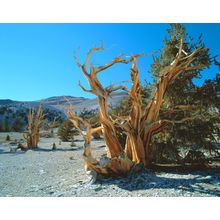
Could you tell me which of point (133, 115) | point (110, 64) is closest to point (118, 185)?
point (133, 115)

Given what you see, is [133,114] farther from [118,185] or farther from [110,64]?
[118,185]

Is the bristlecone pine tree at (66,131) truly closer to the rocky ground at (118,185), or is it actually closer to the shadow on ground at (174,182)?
the rocky ground at (118,185)

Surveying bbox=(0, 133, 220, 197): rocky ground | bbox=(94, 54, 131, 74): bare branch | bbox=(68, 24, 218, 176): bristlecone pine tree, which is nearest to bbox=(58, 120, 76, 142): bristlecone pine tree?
bbox=(0, 133, 220, 197): rocky ground

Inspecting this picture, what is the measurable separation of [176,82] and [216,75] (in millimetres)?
872

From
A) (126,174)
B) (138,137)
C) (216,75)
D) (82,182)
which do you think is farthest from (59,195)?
(216,75)

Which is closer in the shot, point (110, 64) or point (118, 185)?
point (118, 185)

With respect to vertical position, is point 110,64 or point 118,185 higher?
point 110,64

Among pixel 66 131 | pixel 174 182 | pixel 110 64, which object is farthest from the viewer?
pixel 66 131

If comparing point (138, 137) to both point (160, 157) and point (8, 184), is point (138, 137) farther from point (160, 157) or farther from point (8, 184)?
point (8, 184)

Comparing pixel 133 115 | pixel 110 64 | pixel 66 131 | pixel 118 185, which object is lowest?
pixel 118 185

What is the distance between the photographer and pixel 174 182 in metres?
4.13

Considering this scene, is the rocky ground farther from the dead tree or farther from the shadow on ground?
the dead tree

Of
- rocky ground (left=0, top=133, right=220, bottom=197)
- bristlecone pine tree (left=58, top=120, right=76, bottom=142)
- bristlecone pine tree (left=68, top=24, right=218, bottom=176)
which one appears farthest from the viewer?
bristlecone pine tree (left=58, top=120, right=76, bottom=142)

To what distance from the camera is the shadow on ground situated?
3.80 metres
